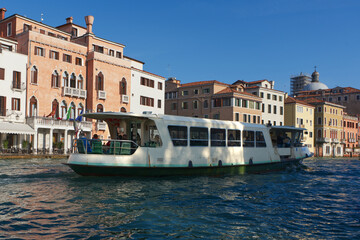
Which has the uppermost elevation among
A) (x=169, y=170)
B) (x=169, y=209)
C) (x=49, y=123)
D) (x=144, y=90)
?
(x=144, y=90)

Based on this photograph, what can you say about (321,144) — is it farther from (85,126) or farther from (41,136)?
(41,136)

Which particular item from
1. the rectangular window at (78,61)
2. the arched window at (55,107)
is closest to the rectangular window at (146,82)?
the rectangular window at (78,61)

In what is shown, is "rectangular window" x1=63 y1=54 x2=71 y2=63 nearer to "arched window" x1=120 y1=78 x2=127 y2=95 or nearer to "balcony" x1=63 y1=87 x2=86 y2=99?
"balcony" x1=63 y1=87 x2=86 y2=99

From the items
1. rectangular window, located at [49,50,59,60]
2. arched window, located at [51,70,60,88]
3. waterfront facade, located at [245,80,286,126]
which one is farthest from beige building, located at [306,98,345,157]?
rectangular window, located at [49,50,59,60]

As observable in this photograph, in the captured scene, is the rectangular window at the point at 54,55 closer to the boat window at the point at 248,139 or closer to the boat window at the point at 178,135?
the boat window at the point at 248,139

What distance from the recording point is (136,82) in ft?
149

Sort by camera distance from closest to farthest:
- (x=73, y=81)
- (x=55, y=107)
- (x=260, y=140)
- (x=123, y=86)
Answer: (x=260, y=140)
(x=55, y=107)
(x=73, y=81)
(x=123, y=86)

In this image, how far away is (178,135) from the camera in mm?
16016

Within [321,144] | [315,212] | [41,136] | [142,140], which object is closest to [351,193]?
[315,212]

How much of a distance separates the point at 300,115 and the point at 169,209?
60199mm

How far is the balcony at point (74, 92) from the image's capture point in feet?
126

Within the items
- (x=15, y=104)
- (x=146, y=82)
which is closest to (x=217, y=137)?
(x=15, y=104)

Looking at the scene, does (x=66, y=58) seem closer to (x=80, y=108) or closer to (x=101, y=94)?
(x=101, y=94)

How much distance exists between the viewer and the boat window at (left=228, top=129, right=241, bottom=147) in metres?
18.2
